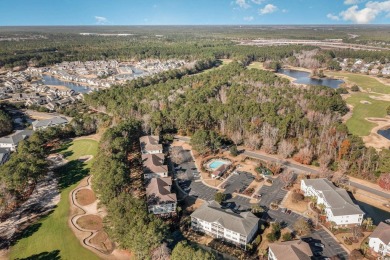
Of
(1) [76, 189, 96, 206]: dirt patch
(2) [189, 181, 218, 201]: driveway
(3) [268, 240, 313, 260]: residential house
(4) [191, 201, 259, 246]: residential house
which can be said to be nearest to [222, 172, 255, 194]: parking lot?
(2) [189, 181, 218, 201]: driveway

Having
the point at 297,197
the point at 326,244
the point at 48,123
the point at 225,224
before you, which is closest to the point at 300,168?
the point at 297,197

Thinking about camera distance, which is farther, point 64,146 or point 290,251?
point 64,146

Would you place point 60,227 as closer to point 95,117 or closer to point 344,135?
point 95,117

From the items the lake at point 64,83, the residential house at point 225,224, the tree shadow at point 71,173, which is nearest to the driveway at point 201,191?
the residential house at point 225,224

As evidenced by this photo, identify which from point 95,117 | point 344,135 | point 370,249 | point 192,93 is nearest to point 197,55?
point 192,93

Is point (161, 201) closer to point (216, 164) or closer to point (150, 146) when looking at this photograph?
point (216, 164)
